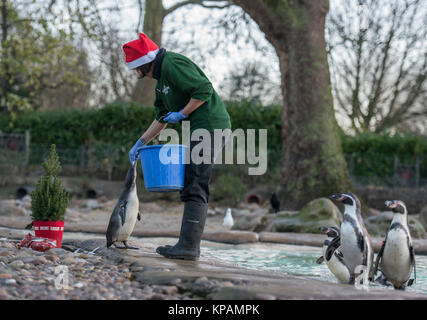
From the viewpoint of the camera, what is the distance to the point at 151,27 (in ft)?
54.1

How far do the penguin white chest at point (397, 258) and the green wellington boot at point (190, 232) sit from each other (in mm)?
1442

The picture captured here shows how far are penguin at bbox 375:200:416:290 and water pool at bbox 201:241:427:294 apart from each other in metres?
0.19

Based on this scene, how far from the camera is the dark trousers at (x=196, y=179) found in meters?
3.91

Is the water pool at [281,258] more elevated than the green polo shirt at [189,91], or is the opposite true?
the green polo shirt at [189,91]

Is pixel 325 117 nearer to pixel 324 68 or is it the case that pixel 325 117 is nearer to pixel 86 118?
pixel 324 68

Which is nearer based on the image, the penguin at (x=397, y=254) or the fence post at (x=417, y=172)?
the penguin at (x=397, y=254)

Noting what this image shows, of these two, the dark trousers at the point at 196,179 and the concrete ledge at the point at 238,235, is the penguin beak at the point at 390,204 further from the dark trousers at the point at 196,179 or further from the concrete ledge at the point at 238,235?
the concrete ledge at the point at 238,235

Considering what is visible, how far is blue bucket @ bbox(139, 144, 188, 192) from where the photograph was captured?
390 centimetres

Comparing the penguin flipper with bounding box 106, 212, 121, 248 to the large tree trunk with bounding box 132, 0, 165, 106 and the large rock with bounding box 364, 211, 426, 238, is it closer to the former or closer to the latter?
the large rock with bounding box 364, 211, 426, 238

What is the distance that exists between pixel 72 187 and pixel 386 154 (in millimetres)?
9536

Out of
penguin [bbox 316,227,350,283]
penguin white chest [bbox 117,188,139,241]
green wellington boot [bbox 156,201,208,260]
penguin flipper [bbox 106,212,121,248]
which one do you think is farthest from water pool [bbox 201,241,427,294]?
penguin flipper [bbox 106,212,121,248]

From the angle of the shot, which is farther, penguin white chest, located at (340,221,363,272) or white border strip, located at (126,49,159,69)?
white border strip, located at (126,49,159,69)

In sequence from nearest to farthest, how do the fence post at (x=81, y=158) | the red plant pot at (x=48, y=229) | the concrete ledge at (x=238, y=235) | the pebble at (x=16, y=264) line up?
the pebble at (x=16, y=264), the red plant pot at (x=48, y=229), the concrete ledge at (x=238, y=235), the fence post at (x=81, y=158)

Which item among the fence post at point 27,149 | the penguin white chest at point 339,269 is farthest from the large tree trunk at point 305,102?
the fence post at point 27,149
